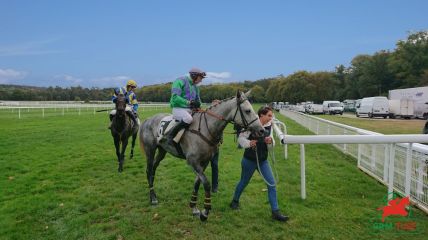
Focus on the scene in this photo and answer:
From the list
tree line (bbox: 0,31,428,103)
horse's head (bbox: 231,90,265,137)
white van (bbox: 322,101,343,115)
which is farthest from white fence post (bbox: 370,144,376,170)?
tree line (bbox: 0,31,428,103)

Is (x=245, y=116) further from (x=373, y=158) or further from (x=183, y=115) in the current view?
(x=373, y=158)

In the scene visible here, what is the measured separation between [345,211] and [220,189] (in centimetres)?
236

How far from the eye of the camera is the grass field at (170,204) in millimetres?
4637

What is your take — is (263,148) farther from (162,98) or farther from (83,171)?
(162,98)

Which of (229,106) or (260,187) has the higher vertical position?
(229,106)

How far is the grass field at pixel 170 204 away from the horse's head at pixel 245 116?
1382 millimetres

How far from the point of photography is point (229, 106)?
505 centimetres

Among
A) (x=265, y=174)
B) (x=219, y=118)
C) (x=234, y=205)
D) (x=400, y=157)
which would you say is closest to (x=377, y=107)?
(x=400, y=157)

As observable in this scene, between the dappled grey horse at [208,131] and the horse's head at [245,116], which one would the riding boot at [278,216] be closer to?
the dappled grey horse at [208,131]

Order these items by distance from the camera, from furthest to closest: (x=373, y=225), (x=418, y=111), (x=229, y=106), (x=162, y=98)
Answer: (x=162, y=98)
(x=418, y=111)
(x=229, y=106)
(x=373, y=225)

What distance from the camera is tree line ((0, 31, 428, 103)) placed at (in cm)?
6203

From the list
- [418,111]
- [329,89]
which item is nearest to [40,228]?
[418,111]

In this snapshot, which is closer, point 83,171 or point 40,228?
point 40,228

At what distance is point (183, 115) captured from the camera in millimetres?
5352
